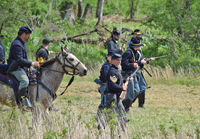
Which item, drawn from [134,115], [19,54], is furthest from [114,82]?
[134,115]

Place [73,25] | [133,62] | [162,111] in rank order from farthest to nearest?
[73,25], [162,111], [133,62]

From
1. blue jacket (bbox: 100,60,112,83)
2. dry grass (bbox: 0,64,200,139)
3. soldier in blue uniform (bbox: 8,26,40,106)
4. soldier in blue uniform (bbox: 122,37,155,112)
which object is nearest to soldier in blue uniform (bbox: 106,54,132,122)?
dry grass (bbox: 0,64,200,139)

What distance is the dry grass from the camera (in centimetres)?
552

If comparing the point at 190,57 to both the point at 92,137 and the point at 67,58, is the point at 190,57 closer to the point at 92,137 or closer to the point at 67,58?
the point at 67,58

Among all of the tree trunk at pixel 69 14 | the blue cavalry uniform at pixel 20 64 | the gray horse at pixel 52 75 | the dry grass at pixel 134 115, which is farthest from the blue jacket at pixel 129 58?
the tree trunk at pixel 69 14

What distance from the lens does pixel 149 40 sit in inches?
881

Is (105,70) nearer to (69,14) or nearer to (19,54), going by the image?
(19,54)

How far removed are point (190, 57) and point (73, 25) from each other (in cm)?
1646

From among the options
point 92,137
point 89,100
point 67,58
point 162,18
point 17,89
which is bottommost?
point 89,100

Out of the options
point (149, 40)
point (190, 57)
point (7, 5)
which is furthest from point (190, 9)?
point (7, 5)

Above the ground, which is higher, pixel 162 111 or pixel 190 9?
pixel 190 9

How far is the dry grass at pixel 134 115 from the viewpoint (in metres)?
5.52

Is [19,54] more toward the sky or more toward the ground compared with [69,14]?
more toward the ground

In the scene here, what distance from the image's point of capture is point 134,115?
29.9 feet
